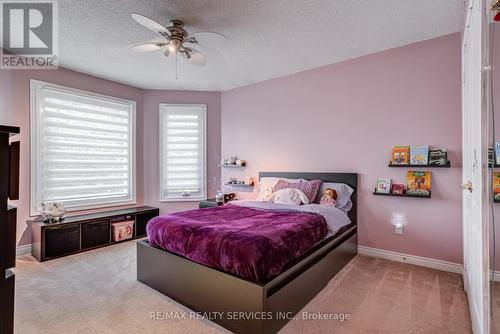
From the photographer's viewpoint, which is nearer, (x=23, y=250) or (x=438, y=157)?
(x=438, y=157)

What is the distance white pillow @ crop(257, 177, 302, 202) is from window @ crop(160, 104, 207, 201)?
1352mm

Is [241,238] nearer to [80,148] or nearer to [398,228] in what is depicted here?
[398,228]

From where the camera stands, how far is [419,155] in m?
2.94

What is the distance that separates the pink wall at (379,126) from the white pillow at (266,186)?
0.87 feet

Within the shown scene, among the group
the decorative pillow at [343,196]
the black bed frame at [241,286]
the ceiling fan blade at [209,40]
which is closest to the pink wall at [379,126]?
the decorative pillow at [343,196]

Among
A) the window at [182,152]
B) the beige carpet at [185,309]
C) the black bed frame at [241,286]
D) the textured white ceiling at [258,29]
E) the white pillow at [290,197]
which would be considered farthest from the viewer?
the window at [182,152]

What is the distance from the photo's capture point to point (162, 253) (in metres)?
2.32

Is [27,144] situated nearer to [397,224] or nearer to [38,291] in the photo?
[38,291]

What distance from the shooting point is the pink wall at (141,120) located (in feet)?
11.1

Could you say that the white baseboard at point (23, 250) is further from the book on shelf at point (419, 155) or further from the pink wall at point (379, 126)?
the book on shelf at point (419, 155)

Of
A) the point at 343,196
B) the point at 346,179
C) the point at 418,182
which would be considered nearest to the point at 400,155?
the point at 418,182

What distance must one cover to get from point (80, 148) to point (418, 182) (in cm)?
467

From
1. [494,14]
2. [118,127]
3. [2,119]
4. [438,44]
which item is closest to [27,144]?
[2,119]

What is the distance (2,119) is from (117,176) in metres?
1.66
